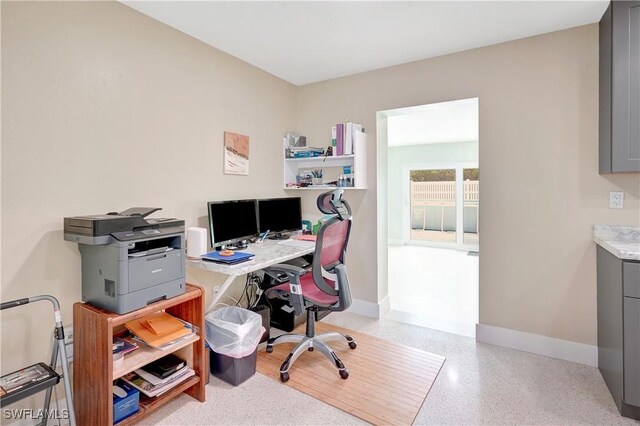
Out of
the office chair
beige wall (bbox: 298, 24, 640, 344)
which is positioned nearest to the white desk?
the office chair

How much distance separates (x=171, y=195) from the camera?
2.34 m

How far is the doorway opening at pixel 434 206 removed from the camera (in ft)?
14.8

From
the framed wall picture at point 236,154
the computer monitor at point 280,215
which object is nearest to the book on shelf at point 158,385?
the computer monitor at point 280,215

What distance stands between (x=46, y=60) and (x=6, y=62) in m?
0.18

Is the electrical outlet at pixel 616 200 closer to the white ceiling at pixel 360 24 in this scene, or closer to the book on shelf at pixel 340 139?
the white ceiling at pixel 360 24

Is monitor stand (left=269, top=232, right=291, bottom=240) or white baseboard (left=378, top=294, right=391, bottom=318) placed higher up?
monitor stand (left=269, top=232, right=291, bottom=240)

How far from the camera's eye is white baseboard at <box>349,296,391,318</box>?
323cm

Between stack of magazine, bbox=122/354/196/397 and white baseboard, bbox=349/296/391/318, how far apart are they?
1.81 metres

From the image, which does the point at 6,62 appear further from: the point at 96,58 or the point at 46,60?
the point at 96,58

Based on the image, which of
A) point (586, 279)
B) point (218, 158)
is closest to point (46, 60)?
point (218, 158)

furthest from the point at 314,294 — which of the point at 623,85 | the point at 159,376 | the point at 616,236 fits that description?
the point at 623,85

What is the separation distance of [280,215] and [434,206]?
210 inches

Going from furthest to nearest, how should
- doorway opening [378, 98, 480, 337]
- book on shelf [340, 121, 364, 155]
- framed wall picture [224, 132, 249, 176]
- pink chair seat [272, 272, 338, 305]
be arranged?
1. doorway opening [378, 98, 480, 337]
2. book on shelf [340, 121, 364, 155]
3. framed wall picture [224, 132, 249, 176]
4. pink chair seat [272, 272, 338, 305]

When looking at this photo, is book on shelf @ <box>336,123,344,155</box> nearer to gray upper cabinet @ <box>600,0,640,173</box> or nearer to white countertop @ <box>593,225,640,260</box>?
gray upper cabinet @ <box>600,0,640,173</box>
